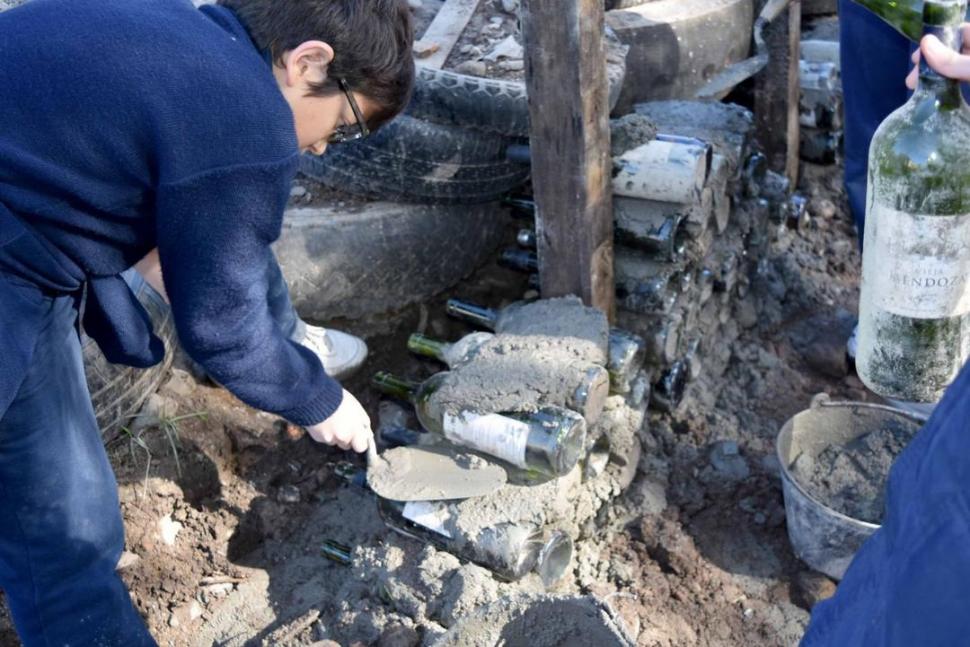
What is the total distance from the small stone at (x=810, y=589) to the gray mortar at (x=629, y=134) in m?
1.37

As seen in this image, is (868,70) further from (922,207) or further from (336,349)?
(336,349)

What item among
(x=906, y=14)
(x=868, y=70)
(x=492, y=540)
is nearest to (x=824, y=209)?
(x=868, y=70)

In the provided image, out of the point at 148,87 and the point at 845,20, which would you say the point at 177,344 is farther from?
the point at 845,20

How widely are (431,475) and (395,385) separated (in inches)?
19.4

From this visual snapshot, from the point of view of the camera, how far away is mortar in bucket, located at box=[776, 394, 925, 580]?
8.74 feet

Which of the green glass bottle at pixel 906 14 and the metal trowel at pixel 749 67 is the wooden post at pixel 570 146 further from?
the metal trowel at pixel 749 67

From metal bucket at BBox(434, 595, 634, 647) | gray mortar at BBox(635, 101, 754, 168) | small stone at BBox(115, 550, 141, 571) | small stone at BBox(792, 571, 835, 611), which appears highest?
gray mortar at BBox(635, 101, 754, 168)

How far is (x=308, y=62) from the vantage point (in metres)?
1.87

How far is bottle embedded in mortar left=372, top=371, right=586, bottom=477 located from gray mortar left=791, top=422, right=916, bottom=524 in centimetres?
73

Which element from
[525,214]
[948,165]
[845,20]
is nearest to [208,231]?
[948,165]

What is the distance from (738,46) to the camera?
3967mm

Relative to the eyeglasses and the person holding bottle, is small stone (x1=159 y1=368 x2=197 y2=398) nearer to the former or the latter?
the eyeglasses

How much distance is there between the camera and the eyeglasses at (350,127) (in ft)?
6.32

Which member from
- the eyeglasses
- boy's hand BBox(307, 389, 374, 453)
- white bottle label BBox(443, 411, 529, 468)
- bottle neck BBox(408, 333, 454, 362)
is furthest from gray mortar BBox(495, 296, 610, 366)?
the eyeglasses
